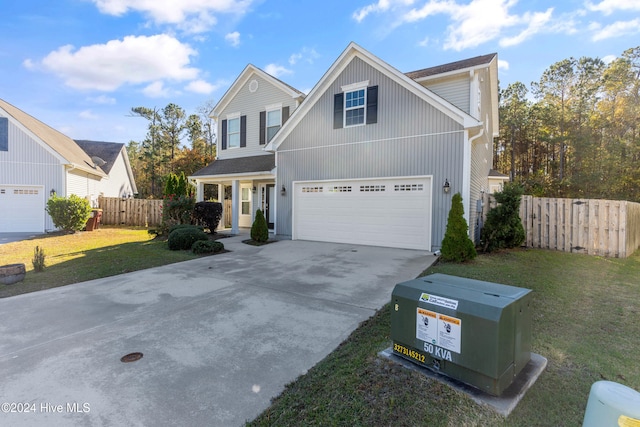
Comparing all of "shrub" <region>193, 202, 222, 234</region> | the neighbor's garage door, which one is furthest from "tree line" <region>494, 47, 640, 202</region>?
"shrub" <region>193, 202, 222, 234</region>

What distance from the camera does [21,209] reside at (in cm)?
1498

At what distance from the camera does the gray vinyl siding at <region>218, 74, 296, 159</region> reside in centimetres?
1434

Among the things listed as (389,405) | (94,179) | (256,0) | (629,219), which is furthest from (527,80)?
(94,179)

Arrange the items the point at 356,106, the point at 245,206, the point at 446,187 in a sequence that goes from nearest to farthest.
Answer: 1. the point at 446,187
2. the point at 356,106
3. the point at 245,206

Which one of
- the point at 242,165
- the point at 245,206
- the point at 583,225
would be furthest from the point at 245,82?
the point at 583,225

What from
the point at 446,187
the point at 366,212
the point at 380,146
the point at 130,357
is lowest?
the point at 130,357

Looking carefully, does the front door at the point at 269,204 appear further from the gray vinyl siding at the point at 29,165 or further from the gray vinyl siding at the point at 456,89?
the gray vinyl siding at the point at 29,165

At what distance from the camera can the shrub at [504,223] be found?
9.05 m

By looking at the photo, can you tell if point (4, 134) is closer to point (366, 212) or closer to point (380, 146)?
point (366, 212)

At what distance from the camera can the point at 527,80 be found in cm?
2709

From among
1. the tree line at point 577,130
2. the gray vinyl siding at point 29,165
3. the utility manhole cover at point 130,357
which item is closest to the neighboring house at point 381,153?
the utility manhole cover at point 130,357

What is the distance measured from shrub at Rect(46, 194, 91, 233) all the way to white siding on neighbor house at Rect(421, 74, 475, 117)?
15.9 metres

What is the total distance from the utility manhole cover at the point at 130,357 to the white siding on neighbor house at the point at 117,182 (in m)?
20.8

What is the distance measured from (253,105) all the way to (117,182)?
47.3ft
